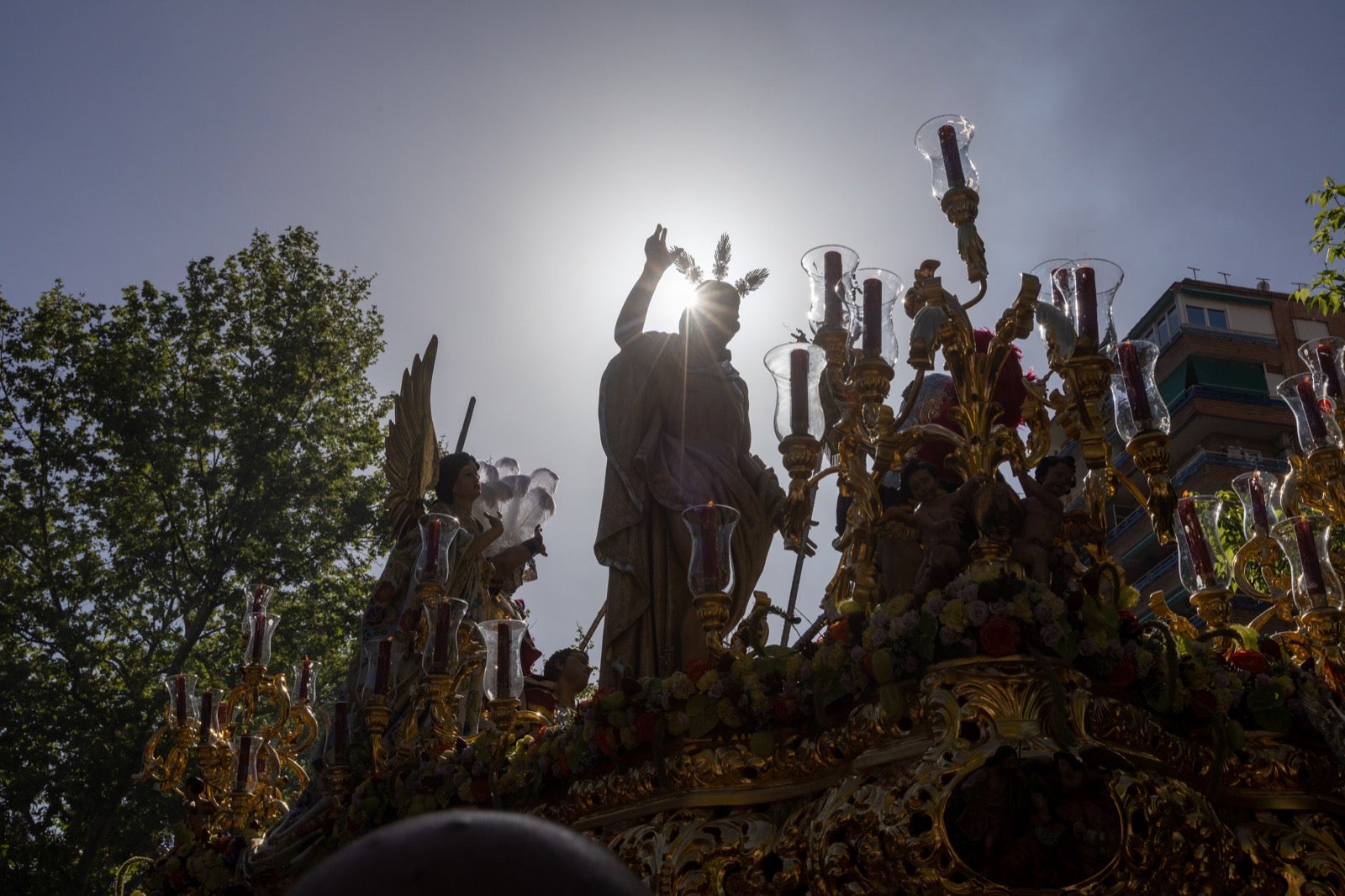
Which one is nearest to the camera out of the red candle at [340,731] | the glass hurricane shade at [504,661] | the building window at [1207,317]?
the glass hurricane shade at [504,661]

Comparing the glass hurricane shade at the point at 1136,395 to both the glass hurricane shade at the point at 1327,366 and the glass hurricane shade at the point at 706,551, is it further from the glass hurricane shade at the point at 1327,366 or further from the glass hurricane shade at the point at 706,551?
the glass hurricane shade at the point at 1327,366

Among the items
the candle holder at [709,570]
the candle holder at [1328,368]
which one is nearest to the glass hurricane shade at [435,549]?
the candle holder at [709,570]

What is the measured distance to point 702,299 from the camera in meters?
8.12

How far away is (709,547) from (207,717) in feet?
16.9

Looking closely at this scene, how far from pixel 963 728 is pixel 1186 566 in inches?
90.1

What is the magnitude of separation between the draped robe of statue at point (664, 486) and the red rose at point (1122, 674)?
9.61 ft

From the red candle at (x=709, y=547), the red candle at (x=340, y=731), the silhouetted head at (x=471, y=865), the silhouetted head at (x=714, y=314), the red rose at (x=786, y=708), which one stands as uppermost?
the silhouetted head at (x=714, y=314)

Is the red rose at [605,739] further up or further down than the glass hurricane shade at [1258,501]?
further down

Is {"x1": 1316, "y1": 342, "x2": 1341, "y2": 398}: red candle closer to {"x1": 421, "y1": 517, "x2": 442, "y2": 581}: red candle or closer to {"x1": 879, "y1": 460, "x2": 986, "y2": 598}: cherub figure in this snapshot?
{"x1": 879, "y1": 460, "x2": 986, "y2": 598}: cherub figure

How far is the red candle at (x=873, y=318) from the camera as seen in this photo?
5.24m

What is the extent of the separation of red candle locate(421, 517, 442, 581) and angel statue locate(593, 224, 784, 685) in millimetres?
1043

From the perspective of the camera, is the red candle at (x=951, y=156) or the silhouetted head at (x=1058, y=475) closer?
the silhouetted head at (x=1058, y=475)

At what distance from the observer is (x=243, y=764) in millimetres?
8797

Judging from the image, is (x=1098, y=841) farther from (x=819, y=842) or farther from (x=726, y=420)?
(x=726, y=420)
